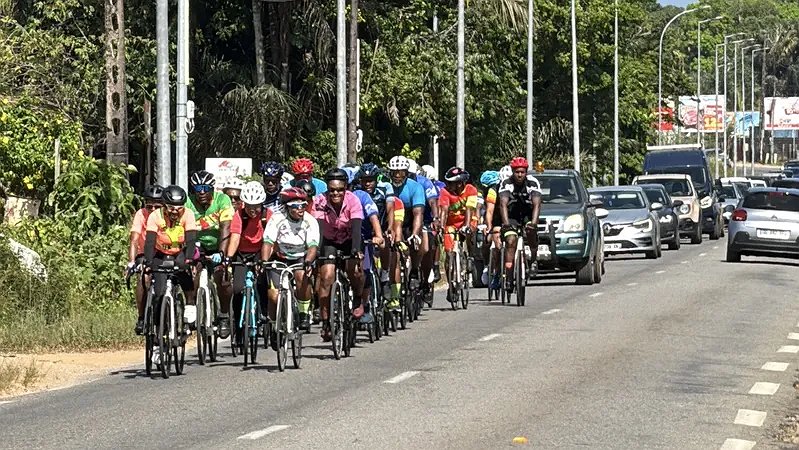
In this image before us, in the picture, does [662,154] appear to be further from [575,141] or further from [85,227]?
[85,227]

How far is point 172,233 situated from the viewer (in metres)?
16.7

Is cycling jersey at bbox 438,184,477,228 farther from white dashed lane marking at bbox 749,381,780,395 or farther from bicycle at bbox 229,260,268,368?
white dashed lane marking at bbox 749,381,780,395

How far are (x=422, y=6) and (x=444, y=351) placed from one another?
31511mm

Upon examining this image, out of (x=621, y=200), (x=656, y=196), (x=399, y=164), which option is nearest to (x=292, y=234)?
(x=399, y=164)

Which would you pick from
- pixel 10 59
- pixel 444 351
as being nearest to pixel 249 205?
pixel 444 351

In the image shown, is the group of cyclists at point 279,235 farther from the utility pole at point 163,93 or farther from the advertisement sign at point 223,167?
the advertisement sign at point 223,167

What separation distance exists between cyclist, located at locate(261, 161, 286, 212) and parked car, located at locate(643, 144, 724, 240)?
32.1m

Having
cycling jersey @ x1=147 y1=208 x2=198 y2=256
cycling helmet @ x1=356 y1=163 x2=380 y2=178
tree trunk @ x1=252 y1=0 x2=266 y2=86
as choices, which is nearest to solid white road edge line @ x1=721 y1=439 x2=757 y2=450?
cycling jersey @ x1=147 y1=208 x2=198 y2=256

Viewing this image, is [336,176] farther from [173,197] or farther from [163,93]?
[163,93]

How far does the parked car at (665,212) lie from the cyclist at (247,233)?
26408 mm

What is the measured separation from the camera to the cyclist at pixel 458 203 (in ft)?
82.8

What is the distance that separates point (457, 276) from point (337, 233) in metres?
6.30

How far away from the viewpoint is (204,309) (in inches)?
674

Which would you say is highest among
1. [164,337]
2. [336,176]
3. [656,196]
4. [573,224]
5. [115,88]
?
[115,88]
